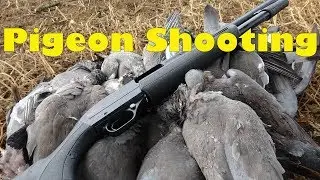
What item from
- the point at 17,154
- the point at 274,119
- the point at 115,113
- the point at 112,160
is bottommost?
the point at 17,154

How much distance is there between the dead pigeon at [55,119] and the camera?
3.01 m

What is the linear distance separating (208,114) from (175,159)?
0.93 feet

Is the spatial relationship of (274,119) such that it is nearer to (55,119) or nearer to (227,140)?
(227,140)

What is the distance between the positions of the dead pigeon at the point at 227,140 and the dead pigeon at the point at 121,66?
107 centimetres

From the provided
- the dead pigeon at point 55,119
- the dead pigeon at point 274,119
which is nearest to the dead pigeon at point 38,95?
the dead pigeon at point 55,119

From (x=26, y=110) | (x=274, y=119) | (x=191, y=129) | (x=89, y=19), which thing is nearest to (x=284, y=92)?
(x=274, y=119)

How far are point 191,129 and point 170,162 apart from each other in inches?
7.9

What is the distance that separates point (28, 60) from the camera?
5070mm

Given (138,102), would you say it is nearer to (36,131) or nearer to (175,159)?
(175,159)

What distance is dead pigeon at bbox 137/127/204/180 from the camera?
2619 mm

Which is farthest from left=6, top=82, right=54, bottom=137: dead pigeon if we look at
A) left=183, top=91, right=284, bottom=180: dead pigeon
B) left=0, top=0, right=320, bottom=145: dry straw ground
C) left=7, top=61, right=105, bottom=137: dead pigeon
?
left=183, top=91, right=284, bottom=180: dead pigeon

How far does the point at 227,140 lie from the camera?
2457 mm

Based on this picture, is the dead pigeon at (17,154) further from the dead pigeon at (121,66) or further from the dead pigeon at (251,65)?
the dead pigeon at (251,65)

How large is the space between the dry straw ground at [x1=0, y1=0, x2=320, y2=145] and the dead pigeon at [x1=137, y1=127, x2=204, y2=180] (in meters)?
1.93
